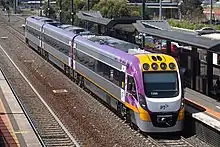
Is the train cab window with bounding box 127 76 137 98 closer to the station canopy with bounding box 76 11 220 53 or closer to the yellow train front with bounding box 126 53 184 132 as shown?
the yellow train front with bounding box 126 53 184 132

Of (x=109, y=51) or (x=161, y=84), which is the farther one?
(x=109, y=51)

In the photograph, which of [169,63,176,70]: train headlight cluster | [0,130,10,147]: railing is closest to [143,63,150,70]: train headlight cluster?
[169,63,176,70]: train headlight cluster

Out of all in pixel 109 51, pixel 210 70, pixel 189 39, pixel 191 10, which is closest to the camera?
pixel 189 39

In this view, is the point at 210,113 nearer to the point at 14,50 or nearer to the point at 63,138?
the point at 63,138

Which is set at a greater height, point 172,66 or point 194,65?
point 172,66

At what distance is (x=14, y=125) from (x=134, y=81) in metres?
4.69

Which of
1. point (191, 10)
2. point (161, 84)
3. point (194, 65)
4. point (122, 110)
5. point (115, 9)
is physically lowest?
point (122, 110)

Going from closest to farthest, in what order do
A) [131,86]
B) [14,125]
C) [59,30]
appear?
[131,86] < [14,125] < [59,30]

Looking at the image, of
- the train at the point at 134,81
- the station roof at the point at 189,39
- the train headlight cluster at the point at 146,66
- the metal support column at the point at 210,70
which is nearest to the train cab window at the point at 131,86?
the train at the point at 134,81

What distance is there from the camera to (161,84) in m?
16.7

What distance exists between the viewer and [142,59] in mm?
17031

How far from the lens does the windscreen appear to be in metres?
16.5

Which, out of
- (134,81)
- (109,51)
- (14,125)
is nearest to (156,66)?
(134,81)

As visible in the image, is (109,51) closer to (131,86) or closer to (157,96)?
(131,86)
